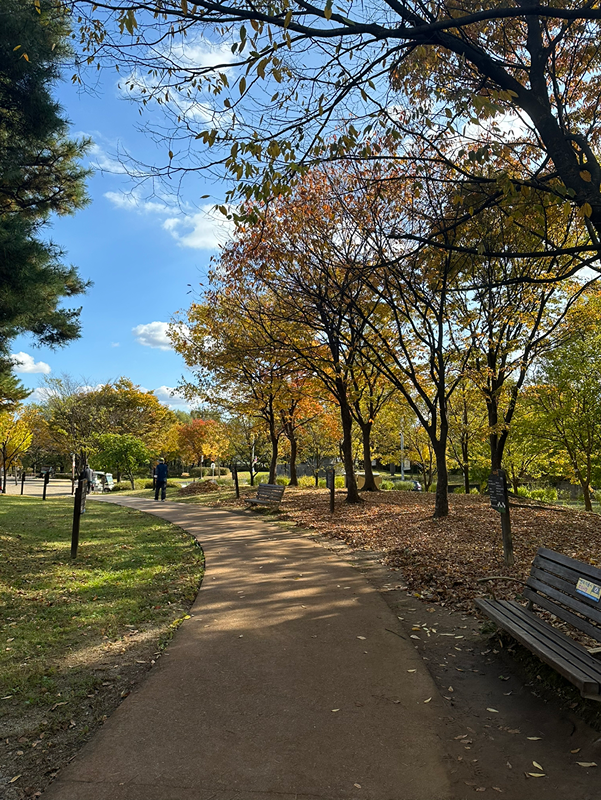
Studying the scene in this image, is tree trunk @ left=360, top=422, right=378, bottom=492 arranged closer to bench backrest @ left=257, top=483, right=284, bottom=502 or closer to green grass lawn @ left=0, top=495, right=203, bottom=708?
bench backrest @ left=257, top=483, right=284, bottom=502

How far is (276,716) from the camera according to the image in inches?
131

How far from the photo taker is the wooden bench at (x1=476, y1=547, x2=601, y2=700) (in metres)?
3.07

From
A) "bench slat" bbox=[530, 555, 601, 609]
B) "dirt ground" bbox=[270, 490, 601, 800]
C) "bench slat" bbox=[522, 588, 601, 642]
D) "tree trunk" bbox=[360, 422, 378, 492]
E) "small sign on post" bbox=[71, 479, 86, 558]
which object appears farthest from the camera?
"tree trunk" bbox=[360, 422, 378, 492]

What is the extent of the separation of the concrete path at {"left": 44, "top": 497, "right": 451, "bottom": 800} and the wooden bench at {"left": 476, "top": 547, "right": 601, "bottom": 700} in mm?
805

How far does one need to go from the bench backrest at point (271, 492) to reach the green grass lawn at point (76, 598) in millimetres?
4012

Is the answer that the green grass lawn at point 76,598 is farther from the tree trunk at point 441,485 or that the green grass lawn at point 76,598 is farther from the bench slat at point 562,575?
the tree trunk at point 441,485

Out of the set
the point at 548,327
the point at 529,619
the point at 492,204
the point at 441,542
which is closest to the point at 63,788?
the point at 529,619

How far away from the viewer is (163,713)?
11.0 feet

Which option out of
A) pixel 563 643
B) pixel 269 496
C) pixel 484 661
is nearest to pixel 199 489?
pixel 269 496

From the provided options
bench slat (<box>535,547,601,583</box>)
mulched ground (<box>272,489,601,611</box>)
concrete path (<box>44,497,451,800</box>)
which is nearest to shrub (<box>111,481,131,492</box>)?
mulched ground (<box>272,489,601,611</box>)

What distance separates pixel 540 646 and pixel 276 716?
6.12 ft

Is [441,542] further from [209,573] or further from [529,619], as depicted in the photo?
[529,619]

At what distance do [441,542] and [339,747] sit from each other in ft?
21.2

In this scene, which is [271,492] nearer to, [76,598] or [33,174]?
[76,598]
